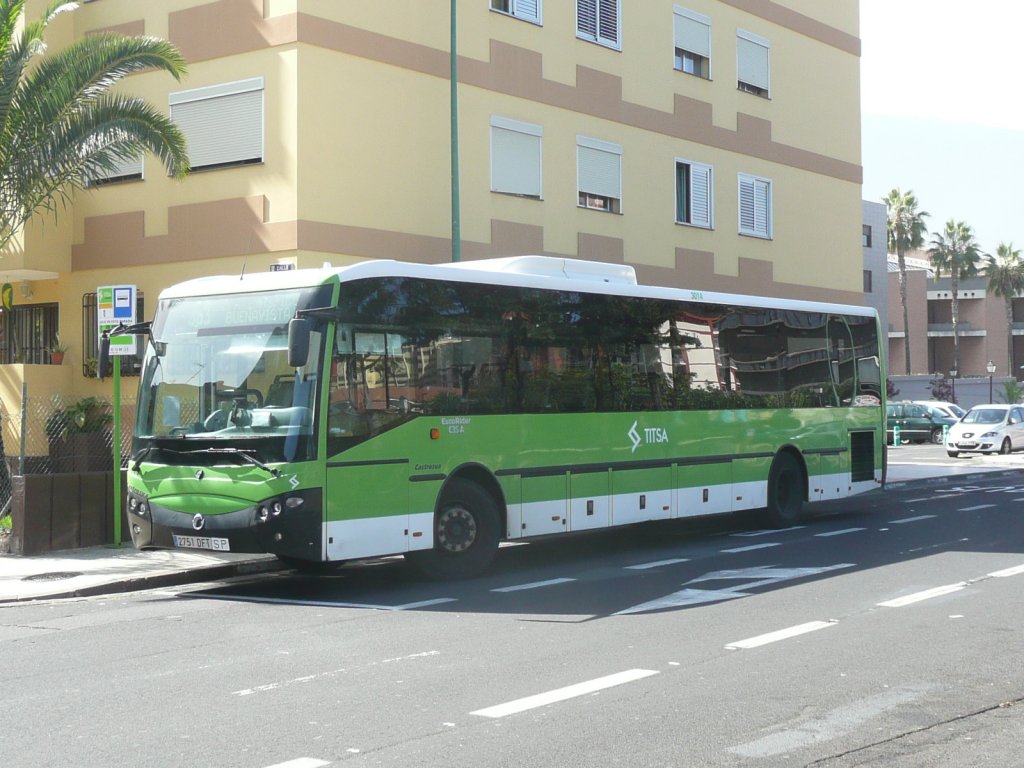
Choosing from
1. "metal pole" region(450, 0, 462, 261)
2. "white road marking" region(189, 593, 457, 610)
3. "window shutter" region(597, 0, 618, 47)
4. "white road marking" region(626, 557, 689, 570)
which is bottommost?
"white road marking" region(189, 593, 457, 610)

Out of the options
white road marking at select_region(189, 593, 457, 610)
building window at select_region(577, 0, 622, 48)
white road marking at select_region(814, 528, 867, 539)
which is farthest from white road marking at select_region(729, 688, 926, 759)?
building window at select_region(577, 0, 622, 48)

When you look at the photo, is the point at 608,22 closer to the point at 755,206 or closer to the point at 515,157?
the point at 515,157

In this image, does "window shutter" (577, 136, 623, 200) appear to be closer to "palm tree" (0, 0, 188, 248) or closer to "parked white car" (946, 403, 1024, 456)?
"palm tree" (0, 0, 188, 248)

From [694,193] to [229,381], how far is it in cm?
1793

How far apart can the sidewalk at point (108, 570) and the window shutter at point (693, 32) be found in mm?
17331

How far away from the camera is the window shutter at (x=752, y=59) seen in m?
29.6

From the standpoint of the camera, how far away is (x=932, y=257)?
293ft

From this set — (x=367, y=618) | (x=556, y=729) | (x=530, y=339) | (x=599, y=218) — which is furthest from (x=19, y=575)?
(x=599, y=218)

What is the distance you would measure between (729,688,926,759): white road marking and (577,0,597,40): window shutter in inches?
774

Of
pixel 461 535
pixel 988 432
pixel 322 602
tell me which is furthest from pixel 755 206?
pixel 322 602

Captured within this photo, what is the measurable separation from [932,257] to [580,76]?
7017 centimetres

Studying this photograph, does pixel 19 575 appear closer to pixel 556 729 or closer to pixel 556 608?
pixel 556 608

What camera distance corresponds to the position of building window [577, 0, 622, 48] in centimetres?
2517

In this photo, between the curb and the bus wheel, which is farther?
the bus wheel
